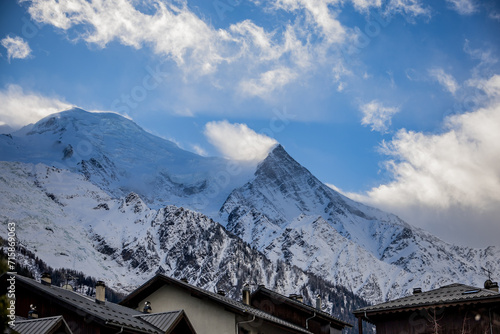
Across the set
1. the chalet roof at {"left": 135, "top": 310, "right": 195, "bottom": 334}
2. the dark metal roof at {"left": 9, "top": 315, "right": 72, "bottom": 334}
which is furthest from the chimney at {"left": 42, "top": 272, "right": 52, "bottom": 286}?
the dark metal roof at {"left": 9, "top": 315, "right": 72, "bottom": 334}

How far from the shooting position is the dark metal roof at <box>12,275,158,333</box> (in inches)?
1008

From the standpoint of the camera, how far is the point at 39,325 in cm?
2355

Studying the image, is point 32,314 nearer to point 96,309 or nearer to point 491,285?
point 96,309

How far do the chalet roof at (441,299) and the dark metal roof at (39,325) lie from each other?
50.1ft

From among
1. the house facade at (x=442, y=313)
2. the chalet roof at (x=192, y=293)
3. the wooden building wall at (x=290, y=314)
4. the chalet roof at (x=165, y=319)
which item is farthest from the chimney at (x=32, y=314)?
the wooden building wall at (x=290, y=314)

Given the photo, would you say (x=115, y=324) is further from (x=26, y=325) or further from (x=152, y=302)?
(x=152, y=302)

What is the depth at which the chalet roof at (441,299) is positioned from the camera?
3075cm

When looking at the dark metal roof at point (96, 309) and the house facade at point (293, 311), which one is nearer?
the dark metal roof at point (96, 309)

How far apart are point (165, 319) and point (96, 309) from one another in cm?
370

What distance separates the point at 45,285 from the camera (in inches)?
1112

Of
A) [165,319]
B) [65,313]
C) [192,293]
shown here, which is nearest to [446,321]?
[192,293]

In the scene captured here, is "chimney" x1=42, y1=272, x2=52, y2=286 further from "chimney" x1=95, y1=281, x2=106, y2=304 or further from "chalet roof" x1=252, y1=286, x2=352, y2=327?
"chalet roof" x1=252, y1=286, x2=352, y2=327

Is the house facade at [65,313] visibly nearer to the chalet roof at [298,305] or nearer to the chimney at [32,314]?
the chimney at [32,314]

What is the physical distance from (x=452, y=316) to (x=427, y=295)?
285 cm
